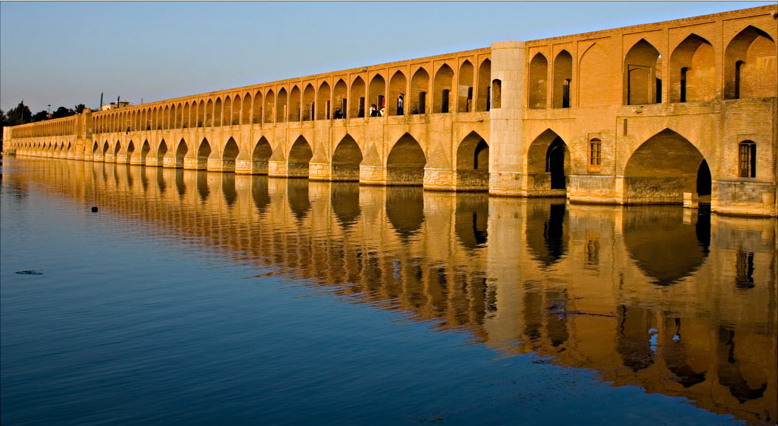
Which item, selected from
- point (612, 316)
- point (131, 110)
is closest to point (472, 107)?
point (612, 316)

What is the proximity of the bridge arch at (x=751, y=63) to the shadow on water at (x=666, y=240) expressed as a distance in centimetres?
335

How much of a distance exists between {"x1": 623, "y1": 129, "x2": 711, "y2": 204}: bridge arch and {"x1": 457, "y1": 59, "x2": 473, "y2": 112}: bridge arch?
7.99 meters

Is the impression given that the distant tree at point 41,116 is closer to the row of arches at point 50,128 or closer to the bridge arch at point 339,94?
the row of arches at point 50,128

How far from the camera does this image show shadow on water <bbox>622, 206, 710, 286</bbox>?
1138 centimetres

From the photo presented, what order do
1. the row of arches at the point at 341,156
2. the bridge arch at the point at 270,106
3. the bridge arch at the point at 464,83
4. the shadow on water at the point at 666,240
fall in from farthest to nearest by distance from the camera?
the bridge arch at the point at 270,106, the row of arches at the point at 341,156, the bridge arch at the point at 464,83, the shadow on water at the point at 666,240

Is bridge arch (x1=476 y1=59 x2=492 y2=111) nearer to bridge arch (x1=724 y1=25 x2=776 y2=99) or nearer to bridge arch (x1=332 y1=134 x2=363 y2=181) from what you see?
bridge arch (x1=724 y1=25 x2=776 y2=99)

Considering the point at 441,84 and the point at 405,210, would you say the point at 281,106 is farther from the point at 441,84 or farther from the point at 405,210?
the point at 405,210

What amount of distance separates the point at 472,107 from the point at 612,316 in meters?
20.4

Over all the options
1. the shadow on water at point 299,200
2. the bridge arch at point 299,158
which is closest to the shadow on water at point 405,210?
the shadow on water at point 299,200

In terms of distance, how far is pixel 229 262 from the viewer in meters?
11.7

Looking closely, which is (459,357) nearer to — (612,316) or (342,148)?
(612,316)

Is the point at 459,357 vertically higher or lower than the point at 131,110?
lower

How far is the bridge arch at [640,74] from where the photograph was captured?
22266mm

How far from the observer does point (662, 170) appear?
22719 mm
